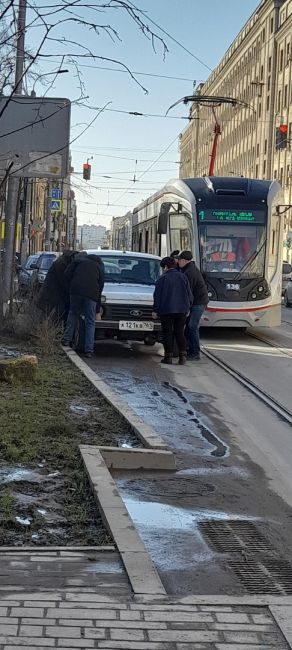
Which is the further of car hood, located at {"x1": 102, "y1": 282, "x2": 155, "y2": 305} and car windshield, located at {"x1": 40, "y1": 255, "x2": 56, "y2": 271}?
car windshield, located at {"x1": 40, "y1": 255, "x2": 56, "y2": 271}

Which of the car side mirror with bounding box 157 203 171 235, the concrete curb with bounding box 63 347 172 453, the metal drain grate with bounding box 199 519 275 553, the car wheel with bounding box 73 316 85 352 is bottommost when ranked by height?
the metal drain grate with bounding box 199 519 275 553

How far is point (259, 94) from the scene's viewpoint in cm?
8219

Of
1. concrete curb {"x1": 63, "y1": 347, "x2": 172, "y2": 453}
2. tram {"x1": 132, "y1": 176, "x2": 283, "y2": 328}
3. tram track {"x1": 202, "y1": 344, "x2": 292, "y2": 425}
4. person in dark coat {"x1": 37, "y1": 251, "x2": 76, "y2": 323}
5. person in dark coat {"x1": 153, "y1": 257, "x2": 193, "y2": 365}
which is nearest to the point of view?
concrete curb {"x1": 63, "y1": 347, "x2": 172, "y2": 453}

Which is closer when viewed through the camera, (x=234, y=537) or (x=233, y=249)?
(x=234, y=537)

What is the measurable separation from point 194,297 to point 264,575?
34.8ft

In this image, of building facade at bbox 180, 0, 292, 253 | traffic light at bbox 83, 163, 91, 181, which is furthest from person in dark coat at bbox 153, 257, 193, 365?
building facade at bbox 180, 0, 292, 253

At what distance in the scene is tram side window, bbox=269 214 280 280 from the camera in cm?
1895

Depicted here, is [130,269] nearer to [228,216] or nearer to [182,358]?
[228,216]

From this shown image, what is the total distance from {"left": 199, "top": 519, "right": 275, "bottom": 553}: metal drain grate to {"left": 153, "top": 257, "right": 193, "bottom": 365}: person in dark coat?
8.22m

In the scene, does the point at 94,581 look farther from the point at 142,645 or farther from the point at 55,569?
the point at 142,645

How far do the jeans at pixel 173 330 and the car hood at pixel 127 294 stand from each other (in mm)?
1016

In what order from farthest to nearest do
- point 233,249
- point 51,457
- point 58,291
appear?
point 233,249 < point 58,291 < point 51,457

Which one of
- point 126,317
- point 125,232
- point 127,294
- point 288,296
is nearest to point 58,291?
point 127,294

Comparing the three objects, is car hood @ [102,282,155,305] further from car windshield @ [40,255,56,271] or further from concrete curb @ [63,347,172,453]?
car windshield @ [40,255,56,271]
